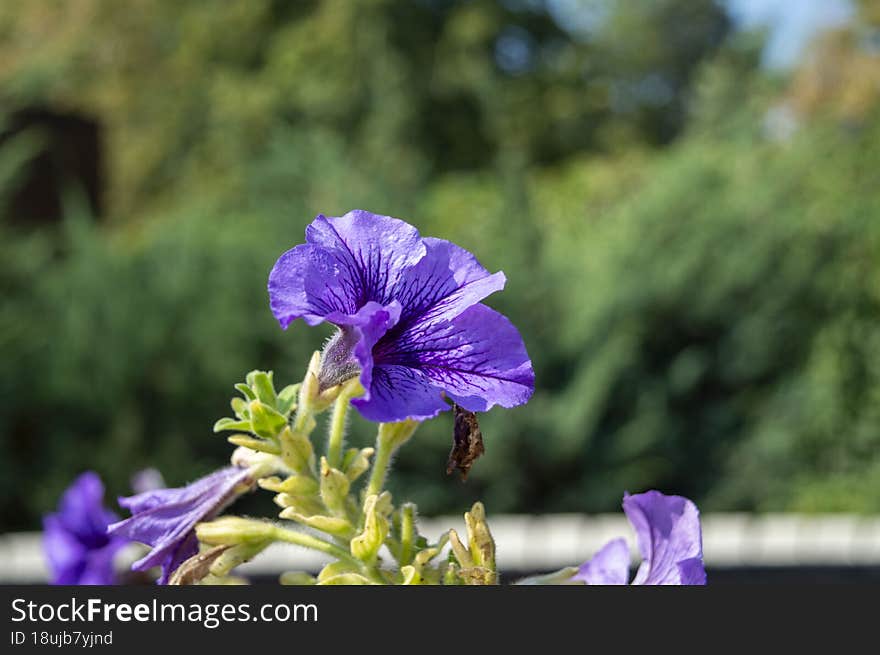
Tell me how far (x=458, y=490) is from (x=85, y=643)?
5.19m

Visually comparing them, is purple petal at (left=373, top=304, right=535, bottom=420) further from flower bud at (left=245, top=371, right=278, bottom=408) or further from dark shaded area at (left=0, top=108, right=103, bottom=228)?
dark shaded area at (left=0, top=108, right=103, bottom=228)

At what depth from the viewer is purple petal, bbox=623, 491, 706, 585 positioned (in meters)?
0.77

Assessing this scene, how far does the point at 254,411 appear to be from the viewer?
2.49ft

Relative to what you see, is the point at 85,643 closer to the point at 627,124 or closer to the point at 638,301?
the point at 638,301

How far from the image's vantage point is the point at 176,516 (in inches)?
33.1

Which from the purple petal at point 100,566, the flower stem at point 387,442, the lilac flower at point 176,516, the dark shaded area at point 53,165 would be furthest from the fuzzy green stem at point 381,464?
the dark shaded area at point 53,165

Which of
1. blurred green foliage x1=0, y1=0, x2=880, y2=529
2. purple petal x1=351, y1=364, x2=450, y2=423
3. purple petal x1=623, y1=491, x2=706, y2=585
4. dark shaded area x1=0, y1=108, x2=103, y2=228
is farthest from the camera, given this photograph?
dark shaded area x1=0, y1=108, x2=103, y2=228

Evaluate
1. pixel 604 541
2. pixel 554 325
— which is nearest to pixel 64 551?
pixel 604 541

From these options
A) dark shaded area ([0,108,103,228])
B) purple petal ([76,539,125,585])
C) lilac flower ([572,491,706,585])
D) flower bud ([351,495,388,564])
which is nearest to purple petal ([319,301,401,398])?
flower bud ([351,495,388,564])

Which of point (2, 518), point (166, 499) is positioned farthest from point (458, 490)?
point (166, 499)

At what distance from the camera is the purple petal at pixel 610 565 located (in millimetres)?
847

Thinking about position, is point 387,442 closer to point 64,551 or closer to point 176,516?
point 176,516

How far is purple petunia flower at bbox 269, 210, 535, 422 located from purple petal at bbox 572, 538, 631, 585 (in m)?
0.21

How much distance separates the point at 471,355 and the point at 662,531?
215mm
